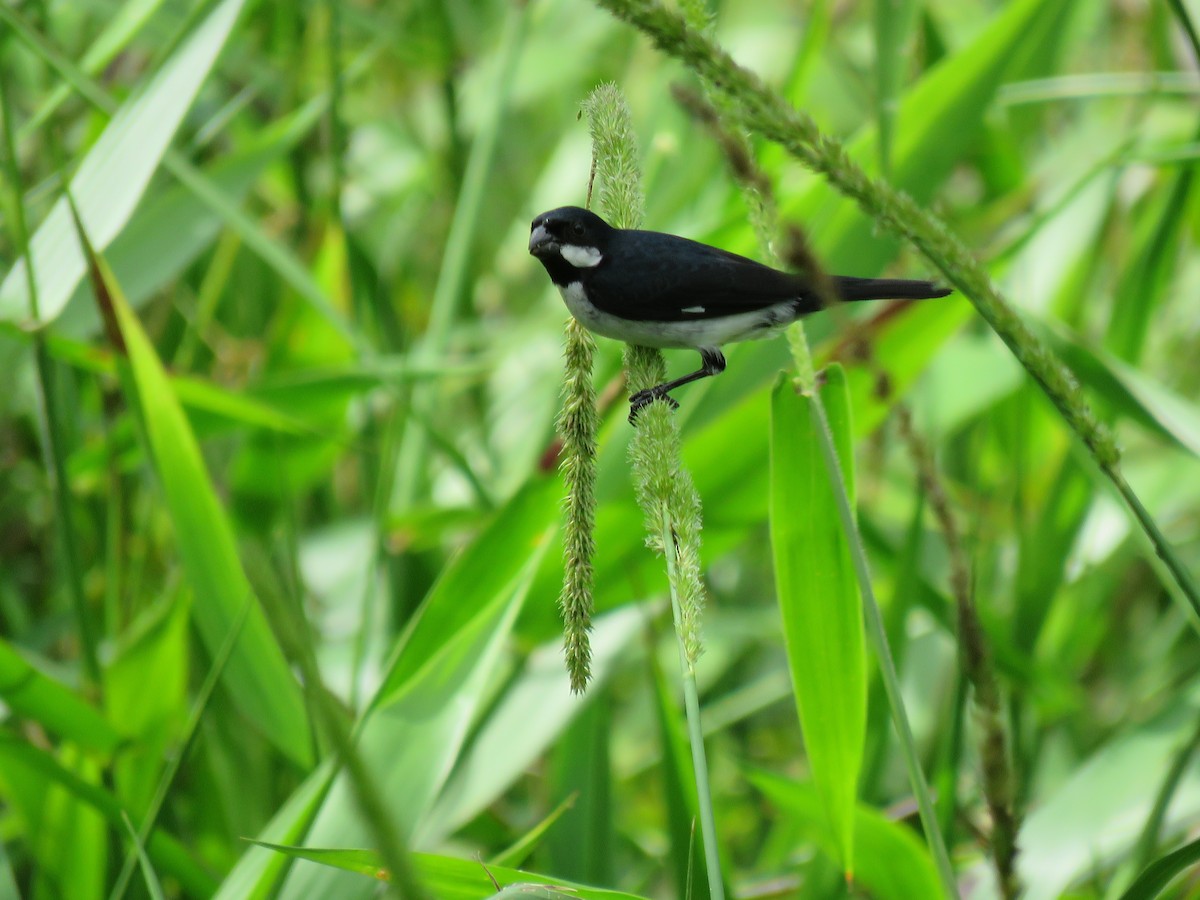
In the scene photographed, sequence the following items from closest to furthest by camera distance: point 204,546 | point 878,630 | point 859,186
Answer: point 859,186 < point 878,630 < point 204,546

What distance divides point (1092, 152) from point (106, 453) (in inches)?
76.7

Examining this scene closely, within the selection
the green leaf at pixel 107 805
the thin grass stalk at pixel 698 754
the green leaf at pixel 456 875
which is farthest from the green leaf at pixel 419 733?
the thin grass stalk at pixel 698 754

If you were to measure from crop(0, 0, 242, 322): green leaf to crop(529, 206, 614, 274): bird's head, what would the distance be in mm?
394

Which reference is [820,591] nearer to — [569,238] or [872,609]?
[872,609]

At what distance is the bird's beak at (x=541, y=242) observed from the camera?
0.96 metres

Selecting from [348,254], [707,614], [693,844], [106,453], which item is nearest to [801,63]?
[348,254]

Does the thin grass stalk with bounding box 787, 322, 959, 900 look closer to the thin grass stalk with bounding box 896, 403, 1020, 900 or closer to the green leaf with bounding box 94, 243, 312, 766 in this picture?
the thin grass stalk with bounding box 896, 403, 1020, 900

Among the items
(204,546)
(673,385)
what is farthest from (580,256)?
(204,546)

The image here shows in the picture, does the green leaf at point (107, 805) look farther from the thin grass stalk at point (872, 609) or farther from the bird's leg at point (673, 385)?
the thin grass stalk at point (872, 609)

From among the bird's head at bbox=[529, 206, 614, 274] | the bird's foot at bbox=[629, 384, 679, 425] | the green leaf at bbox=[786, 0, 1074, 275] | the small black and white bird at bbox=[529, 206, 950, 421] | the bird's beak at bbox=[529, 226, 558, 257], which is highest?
the green leaf at bbox=[786, 0, 1074, 275]

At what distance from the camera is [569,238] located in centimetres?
100

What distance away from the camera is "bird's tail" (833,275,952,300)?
0.87m

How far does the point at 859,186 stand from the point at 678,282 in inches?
14.2

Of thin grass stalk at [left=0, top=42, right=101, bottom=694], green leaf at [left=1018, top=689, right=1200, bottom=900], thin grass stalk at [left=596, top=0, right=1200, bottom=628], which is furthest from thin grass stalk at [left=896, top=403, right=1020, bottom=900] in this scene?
thin grass stalk at [left=0, top=42, right=101, bottom=694]
